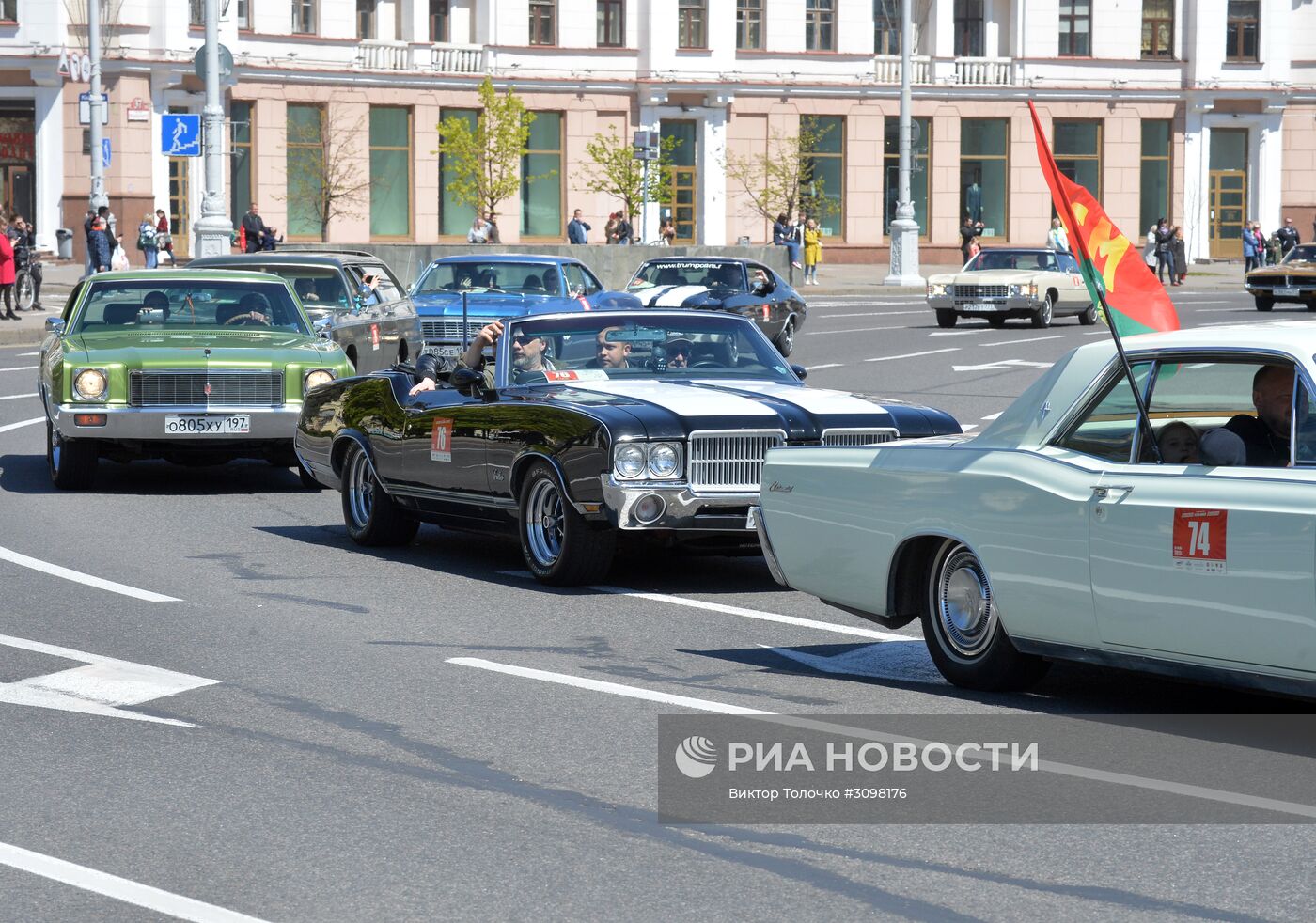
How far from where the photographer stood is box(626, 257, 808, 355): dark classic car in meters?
29.7

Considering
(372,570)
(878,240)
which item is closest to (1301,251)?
(878,240)

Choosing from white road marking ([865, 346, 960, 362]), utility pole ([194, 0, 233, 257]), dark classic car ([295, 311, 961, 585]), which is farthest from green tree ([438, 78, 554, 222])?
dark classic car ([295, 311, 961, 585])

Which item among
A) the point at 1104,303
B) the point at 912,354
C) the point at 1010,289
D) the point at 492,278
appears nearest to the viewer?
the point at 1104,303

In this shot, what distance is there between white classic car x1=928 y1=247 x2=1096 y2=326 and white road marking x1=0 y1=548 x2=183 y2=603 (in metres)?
26.0

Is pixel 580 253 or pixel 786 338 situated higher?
pixel 580 253

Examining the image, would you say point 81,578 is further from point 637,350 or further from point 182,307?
point 182,307

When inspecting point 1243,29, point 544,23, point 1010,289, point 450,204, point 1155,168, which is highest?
point 1243,29

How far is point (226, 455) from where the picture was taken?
15.8 metres

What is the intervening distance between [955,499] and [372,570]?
182 inches

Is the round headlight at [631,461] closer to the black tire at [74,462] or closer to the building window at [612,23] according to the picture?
the black tire at [74,462]

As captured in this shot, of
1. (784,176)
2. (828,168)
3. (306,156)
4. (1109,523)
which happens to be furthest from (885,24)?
(1109,523)

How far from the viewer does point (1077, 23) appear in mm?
64438

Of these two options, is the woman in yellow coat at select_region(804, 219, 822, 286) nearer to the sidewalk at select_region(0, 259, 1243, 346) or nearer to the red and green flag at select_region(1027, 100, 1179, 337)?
the sidewalk at select_region(0, 259, 1243, 346)

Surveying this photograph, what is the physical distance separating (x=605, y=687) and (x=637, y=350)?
4.19 meters
